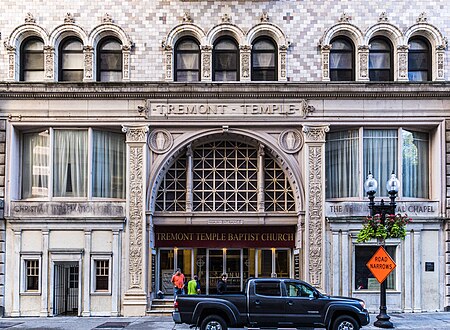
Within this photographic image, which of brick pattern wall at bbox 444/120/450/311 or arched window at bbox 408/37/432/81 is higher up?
arched window at bbox 408/37/432/81

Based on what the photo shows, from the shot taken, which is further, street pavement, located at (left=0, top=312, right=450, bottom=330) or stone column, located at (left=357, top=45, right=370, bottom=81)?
stone column, located at (left=357, top=45, right=370, bottom=81)

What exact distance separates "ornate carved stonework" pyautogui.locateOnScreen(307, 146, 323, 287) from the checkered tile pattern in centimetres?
434

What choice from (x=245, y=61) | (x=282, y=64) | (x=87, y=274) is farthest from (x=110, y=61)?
(x=87, y=274)

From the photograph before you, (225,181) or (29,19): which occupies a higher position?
(29,19)

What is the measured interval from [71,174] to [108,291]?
5.07 metres

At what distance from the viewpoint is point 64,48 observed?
29.2 m

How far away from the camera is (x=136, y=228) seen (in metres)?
28.2

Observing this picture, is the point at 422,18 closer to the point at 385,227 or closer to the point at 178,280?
the point at 385,227

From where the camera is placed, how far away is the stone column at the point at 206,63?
28531 mm

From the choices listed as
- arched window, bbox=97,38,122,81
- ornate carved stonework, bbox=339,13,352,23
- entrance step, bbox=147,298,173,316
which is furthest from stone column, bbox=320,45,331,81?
entrance step, bbox=147,298,173,316

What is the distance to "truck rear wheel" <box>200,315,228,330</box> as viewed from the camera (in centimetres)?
2116

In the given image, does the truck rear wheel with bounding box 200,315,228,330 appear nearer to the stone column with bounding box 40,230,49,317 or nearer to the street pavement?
the street pavement

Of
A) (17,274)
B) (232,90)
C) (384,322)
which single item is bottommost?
(384,322)

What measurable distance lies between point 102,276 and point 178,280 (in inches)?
123
